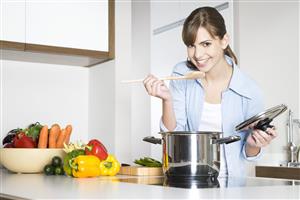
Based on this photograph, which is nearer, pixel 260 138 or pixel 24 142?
pixel 260 138

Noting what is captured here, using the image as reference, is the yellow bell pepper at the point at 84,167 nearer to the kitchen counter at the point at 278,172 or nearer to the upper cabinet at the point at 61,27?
the upper cabinet at the point at 61,27

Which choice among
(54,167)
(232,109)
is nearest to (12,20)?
(54,167)

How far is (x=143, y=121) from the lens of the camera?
514 centimetres

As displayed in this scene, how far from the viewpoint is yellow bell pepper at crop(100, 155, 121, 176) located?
1956mm

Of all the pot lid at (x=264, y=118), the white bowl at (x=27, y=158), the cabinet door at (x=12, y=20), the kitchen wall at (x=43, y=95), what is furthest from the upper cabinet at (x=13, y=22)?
the pot lid at (x=264, y=118)

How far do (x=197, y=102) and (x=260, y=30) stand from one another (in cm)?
156

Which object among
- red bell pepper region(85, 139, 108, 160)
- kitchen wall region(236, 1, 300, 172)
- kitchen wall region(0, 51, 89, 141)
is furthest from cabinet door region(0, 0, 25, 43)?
kitchen wall region(236, 1, 300, 172)

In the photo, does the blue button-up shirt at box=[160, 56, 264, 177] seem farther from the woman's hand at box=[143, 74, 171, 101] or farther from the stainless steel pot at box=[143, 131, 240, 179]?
the stainless steel pot at box=[143, 131, 240, 179]

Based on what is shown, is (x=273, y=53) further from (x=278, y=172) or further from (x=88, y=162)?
(x=88, y=162)

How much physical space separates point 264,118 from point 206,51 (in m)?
0.57

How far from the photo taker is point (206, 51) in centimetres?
230

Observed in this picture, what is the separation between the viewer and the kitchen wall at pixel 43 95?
2.71 metres

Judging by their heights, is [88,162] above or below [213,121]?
below

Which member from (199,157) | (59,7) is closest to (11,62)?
(59,7)
